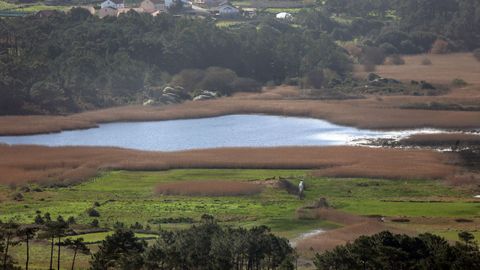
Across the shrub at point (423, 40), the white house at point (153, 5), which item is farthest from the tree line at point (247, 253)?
the white house at point (153, 5)

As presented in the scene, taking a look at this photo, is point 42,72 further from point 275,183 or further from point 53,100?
point 275,183

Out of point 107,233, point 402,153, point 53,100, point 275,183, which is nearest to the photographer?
point 107,233

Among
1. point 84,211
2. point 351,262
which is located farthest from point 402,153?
point 351,262

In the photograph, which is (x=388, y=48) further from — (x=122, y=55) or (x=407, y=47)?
(x=122, y=55)

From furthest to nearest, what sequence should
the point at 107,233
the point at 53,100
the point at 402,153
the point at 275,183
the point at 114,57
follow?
the point at 114,57, the point at 53,100, the point at 402,153, the point at 275,183, the point at 107,233

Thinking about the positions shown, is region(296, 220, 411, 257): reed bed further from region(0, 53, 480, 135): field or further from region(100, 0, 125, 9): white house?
region(100, 0, 125, 9): white house

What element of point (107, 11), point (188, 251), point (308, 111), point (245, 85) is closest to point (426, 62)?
point (245, 85)
